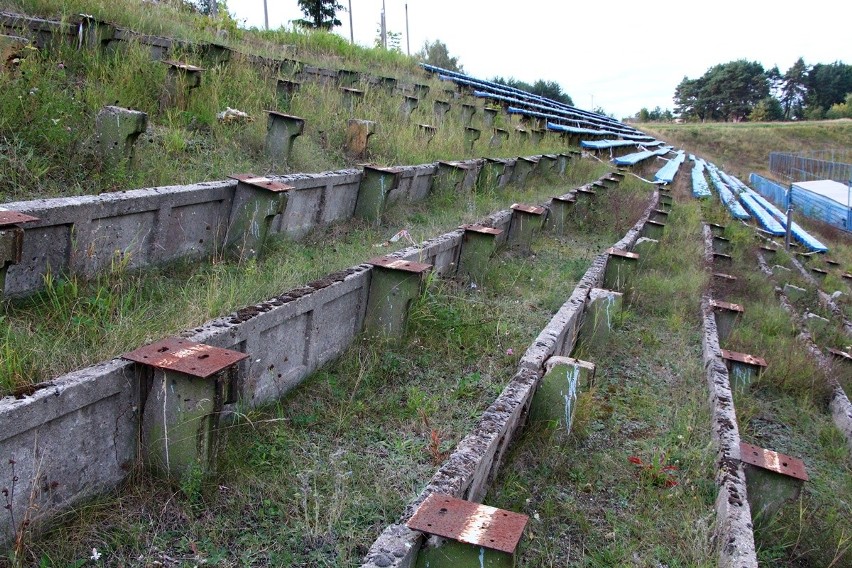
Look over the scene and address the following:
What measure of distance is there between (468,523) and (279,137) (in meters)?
5.28

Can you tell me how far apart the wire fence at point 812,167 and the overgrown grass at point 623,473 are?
101ft

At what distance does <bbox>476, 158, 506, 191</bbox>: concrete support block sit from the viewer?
420 inches

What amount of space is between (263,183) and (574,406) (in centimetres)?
282

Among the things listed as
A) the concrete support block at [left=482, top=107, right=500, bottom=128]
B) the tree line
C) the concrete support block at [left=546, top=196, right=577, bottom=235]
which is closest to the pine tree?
the concrete support block at [left=482, top=107, right=500, bottom=128]

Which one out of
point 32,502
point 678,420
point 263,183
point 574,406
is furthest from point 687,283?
point 32,502

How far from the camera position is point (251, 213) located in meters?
5.58

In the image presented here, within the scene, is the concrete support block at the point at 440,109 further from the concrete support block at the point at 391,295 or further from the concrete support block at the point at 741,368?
the concrete support block at the point at 391,295

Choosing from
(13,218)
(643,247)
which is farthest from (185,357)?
(643,247)

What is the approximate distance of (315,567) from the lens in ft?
9.66

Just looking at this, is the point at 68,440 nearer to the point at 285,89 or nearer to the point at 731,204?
the point at 285,89

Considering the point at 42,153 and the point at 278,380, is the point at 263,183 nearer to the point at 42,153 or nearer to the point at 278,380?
the point at 42,153

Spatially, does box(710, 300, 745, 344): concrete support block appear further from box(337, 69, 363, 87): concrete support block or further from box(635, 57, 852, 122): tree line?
box(635, 57, 852, 122): tree line

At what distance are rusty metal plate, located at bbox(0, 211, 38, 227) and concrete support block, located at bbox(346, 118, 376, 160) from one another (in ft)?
16.9

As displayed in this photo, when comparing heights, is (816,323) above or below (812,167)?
below
